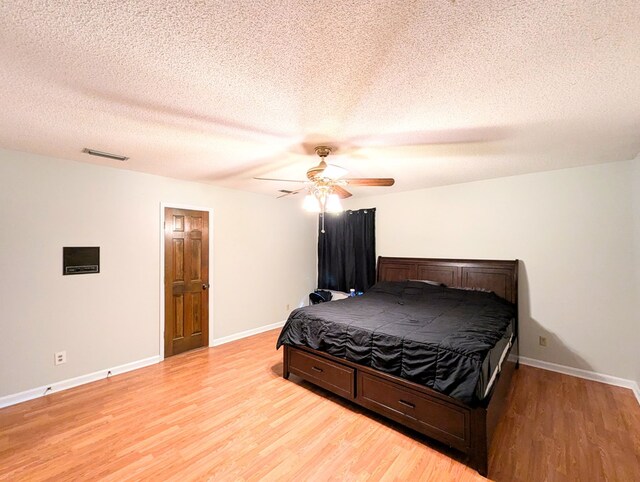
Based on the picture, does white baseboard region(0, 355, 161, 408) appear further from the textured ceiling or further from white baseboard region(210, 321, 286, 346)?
the textured ceiling

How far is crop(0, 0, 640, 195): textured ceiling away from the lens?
45.4 inches

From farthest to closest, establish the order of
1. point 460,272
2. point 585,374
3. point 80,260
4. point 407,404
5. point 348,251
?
point 348,251, point 460,272, point 585,374, point 80,260, point 407,404

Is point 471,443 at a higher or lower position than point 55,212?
lower

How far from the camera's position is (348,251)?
5473 mm

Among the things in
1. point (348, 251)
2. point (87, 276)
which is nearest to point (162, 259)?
point (87, 276)

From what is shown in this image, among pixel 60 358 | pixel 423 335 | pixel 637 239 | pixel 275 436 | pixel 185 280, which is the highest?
pixel 637 239

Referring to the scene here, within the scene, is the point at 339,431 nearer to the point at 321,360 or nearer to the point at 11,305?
the point at 321,360

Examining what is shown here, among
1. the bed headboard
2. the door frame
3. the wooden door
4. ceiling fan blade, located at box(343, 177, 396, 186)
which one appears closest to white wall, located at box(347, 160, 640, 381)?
the bed headboard

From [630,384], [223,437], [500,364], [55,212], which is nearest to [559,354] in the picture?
[630,384]

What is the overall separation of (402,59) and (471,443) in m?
2.47

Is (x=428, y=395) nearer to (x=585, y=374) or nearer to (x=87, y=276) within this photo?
(x=585, y=374)

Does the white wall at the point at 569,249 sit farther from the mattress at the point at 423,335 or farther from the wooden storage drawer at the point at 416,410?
the wooden storage drawer at the point at 416,410

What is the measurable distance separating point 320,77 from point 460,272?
356 cm

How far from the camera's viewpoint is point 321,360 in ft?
9.39
